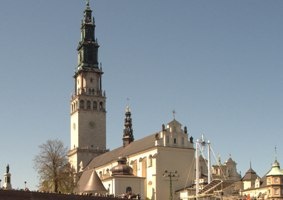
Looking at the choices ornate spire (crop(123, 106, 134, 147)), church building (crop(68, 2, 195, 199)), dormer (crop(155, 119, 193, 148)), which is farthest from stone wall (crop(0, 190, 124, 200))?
ornate spire (crop(123, 106, 134, 147))

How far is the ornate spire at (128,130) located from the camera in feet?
391

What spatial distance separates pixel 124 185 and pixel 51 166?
11.9 metres

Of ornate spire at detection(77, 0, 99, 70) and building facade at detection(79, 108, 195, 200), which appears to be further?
ornate spire at detection(77, 0, 99, 70)

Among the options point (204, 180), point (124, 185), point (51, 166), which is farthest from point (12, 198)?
point (204, 180)

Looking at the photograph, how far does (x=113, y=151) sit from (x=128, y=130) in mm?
6485

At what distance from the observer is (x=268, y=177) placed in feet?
298

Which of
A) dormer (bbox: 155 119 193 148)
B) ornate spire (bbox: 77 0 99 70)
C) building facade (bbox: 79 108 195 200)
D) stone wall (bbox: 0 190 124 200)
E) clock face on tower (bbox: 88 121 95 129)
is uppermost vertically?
ornate spire (bbox: 77 0 99 70)

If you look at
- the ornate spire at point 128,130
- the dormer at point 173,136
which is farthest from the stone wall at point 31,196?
the ornate spire at point 128,130

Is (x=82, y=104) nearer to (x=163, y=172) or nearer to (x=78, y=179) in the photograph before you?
(x=78, y=179)

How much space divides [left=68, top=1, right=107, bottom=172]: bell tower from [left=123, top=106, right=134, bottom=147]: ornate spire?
4.60 m

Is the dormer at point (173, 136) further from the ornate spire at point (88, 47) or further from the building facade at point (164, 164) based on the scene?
the ornate spire at point (88, 47)

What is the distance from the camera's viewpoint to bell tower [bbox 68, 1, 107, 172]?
12262cm

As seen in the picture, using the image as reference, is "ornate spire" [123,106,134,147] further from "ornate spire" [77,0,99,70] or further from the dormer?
the dormer

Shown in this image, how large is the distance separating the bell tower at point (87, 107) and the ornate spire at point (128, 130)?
4600 millimetres
